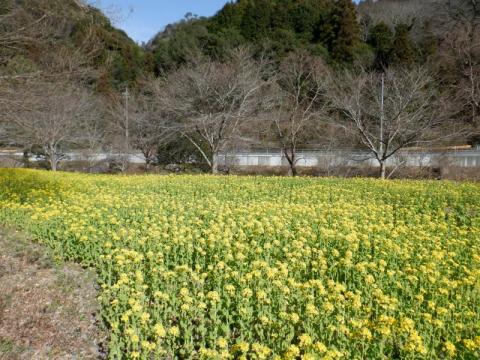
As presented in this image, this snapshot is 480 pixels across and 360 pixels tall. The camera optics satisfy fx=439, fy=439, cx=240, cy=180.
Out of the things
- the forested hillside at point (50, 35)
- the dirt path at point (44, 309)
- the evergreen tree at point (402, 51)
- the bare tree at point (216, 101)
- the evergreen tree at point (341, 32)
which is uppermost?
the evergreen tree at point (341, 32)

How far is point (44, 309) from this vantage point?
4785 millimetres

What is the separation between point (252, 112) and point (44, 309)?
20.1 meters

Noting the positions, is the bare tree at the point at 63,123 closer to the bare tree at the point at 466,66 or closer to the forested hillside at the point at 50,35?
the forested hillside at the point at 50,35

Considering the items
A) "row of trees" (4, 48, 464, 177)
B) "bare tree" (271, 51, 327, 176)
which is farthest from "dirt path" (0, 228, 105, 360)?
"bare tree" (271, 51, 327, 176)

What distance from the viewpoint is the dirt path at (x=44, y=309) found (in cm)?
404

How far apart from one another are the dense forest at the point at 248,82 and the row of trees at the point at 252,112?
9 cm

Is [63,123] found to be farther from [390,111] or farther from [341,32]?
[341,32]

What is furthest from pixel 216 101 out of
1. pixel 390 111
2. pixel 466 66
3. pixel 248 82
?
pixel 466 66

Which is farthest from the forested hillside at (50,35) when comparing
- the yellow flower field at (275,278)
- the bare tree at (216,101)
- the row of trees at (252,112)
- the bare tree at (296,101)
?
the bare tree at (296,101)

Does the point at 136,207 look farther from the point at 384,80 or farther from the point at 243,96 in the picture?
the point at 384,80

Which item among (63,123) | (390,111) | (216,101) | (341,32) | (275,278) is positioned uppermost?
(341,32)

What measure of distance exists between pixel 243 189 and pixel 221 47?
24.3m

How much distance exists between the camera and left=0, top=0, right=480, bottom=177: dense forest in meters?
6.64

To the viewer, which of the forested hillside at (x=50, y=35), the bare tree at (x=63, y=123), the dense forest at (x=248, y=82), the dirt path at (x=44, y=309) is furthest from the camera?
the bare tree at (x=63, y=123)
